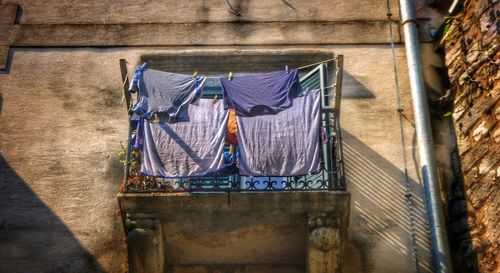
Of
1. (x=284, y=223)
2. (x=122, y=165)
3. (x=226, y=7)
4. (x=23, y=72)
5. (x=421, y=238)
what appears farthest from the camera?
(x=226, y=7)

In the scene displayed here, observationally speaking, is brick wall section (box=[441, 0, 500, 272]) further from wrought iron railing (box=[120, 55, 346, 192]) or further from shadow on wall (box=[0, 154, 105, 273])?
shadow on wall (box=[0, 154, 105, 273])

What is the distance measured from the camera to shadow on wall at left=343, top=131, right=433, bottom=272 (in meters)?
7.62

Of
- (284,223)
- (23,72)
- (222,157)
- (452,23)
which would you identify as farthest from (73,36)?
(452,23)

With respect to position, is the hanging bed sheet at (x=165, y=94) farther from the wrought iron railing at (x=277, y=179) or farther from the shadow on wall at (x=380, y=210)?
the shadow on wall at (x=380, y=210)

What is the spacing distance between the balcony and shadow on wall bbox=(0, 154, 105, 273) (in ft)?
3.26

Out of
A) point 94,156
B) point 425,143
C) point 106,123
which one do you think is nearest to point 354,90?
point 425,143

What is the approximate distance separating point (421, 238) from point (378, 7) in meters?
3.90

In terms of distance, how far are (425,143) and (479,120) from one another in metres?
0.76

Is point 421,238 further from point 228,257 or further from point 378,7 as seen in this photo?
point 378,7

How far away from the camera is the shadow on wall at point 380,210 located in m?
7.62

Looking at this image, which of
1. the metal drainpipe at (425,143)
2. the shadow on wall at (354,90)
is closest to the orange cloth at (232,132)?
the shadow on wall at (354,90)

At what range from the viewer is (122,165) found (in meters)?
8.34

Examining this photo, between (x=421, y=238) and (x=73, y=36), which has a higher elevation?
(x=73, y=36)

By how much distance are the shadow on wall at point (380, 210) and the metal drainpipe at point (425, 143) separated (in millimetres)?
175
